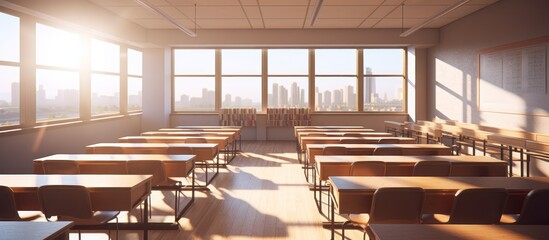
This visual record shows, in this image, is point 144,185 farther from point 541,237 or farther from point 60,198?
point 541,237

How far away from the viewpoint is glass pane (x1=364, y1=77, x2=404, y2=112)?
11680 millimetres

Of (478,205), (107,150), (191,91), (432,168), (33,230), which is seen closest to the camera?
(33,230)

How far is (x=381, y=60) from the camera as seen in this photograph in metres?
11.7

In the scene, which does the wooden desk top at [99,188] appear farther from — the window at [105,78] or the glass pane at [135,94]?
the glass pane at [135,94]

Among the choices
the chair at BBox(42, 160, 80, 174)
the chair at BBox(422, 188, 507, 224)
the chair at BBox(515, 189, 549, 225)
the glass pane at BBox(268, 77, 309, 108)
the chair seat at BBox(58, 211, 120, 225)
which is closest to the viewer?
the chair at BBox(515, 189, 549, 225)

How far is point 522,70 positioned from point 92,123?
8221mm

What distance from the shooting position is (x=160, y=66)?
1098cm

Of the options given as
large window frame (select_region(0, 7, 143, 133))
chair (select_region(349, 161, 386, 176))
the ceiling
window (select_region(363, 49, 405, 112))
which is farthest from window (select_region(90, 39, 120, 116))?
window (select_region(363, 49, 405, 112))

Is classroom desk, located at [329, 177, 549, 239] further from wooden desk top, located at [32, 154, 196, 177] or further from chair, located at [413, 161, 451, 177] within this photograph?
wooden desk top, located at [32, 154, 196, 177]

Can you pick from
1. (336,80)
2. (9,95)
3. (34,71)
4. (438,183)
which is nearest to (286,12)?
(336,80)

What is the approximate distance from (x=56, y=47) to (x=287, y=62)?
643 centimetres

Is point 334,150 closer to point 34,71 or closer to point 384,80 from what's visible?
point 34,71

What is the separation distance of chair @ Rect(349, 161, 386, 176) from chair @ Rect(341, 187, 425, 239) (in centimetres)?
107

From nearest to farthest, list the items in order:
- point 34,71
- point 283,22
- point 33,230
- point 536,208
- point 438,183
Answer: point 33,230 → point 536,208 → point 438,183 → point 34,71 → point 283,22
